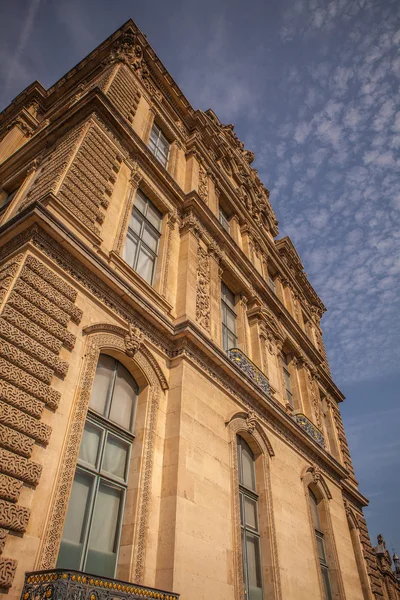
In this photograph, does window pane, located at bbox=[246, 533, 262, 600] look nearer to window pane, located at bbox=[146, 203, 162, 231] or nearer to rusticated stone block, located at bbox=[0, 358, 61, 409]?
rusticated stone block, located at bbox=[0, 358, 61, 409]

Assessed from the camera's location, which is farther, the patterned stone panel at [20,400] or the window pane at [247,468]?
the window pane at [247,468]

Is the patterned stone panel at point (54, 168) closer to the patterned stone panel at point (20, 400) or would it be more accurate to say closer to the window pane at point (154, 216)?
the window pane at point (154, 216)

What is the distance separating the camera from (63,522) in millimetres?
5555

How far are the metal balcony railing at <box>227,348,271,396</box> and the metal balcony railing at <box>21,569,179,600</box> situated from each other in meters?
6.84

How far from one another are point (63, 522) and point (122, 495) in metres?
1.63

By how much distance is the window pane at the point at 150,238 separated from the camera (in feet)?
36.1

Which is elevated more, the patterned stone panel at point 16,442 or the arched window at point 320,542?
the arched window at point 320,542

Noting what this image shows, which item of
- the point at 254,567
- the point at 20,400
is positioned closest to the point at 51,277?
the point at 20,400

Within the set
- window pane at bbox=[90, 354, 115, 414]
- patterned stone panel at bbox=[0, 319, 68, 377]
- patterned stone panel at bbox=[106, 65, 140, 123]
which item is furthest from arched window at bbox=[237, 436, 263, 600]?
patterned stone panel at bbox=[106, 65, 140, 123]

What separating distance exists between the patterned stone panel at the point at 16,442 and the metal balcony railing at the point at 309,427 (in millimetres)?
10863

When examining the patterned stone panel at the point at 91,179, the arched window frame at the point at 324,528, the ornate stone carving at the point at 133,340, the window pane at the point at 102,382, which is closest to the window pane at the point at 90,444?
the window pane at the point at 102,382

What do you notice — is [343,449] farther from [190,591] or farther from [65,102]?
[65,102]

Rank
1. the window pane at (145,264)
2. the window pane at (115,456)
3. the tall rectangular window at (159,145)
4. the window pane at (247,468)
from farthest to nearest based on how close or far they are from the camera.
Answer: the tall rectangular window at (159,145), the window pane at (145,264), the window pane at (247,468), the window pane at (115,456)

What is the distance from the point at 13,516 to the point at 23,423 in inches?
41.5
